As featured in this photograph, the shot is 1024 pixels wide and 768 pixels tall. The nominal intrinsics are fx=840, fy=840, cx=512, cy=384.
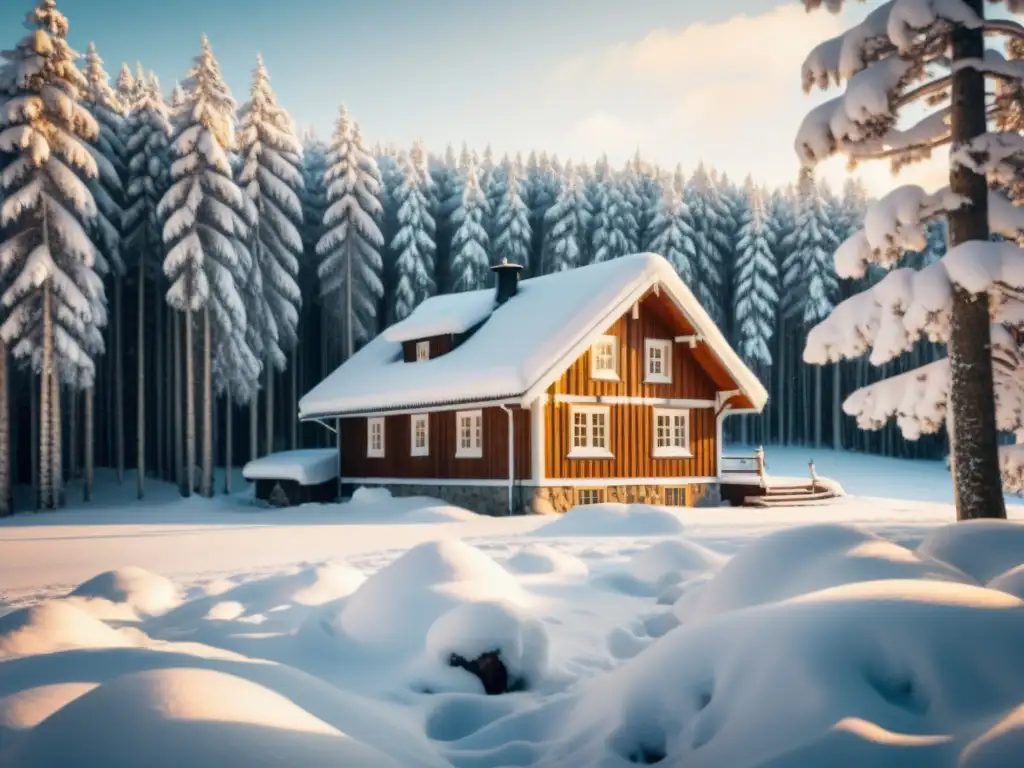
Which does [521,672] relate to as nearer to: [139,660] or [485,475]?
[139,660]

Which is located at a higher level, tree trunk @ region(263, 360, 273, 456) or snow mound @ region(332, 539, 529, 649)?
tree trunk @ region(263, 360, 273, 456)

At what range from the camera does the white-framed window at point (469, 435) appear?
24.3 meters

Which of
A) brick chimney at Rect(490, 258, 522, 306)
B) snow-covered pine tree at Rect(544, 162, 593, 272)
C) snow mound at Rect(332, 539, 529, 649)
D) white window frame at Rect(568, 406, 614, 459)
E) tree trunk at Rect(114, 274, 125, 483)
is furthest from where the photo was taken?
snow-covered pine tree at Rect(544, 162, 593, 272)

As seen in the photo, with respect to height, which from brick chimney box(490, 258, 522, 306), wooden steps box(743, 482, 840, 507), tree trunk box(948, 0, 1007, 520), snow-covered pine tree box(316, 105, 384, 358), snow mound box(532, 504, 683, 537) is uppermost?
snow-covered pine tree box(316, 105, 384, 358)

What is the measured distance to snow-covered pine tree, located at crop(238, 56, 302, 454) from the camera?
116 feet

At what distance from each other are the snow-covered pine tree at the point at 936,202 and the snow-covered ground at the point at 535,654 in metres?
3.58

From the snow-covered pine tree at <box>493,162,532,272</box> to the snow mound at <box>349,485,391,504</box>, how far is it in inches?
1153

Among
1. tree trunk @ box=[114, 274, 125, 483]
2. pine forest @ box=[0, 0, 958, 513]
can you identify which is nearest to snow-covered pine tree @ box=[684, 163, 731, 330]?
pine forest @ box=[0, 0, 958, 513]

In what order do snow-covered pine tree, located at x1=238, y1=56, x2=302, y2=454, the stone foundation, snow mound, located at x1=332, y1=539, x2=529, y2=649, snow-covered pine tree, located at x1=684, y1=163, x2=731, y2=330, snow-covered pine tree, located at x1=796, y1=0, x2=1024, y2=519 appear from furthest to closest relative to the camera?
snow-covered pine tree, located at x1=684, y1=163, x2=731, y2=330 → snow-covered pine tree, located at x1=238, y1=56, x2=302, y2=454 → the stone foundation → snow-covered pine tree, located at x1=796, y1=0, x2=1024, y2=519 → snow mound, located at x1=332, y1=539, x2=529, y2=649

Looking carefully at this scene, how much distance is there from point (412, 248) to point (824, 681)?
144ft

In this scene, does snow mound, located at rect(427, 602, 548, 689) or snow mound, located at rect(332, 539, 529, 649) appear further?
snow mound, located at rect(332, 539, 529, 649)

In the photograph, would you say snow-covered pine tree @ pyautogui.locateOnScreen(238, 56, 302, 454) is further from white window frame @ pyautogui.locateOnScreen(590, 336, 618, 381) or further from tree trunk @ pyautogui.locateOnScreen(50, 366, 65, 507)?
white window frame @ pyautogui.locateOnScreen(590, 336, 618, 381)

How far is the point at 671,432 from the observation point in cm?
2612

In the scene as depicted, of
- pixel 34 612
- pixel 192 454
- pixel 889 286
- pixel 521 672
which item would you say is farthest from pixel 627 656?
pixel 192 454
